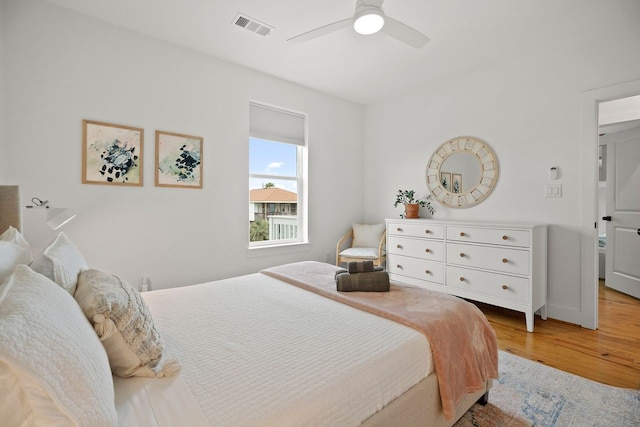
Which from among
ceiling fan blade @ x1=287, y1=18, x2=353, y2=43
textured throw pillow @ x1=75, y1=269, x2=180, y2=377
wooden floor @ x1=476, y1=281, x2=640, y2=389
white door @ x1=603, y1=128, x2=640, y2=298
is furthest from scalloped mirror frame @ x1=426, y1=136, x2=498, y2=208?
textured throw pillow @ x1=75, y1=269, x2=180, y2=377

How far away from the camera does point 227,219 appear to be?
11.3 ft

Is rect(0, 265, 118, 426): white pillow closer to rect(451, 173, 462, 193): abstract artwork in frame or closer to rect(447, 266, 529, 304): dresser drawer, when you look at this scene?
rect(447, 266, 529, 304): dresser drawer

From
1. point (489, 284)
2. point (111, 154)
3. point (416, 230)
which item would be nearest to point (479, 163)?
point (416, 230)

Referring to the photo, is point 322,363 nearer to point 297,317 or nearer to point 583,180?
point 297,317

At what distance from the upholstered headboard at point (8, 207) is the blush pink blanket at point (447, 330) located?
1.82 metres

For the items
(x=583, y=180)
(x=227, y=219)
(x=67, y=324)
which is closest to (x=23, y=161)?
(x=227, y=219)

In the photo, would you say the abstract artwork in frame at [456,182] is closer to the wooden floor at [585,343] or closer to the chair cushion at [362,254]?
the chair cushion at [362,254]

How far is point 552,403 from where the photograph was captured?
71.6 inches

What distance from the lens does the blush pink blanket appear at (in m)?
1.42

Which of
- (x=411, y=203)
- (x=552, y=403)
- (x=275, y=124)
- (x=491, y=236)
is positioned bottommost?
(x=552, y=403)

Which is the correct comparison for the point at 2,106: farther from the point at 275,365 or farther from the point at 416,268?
the point at 416,268

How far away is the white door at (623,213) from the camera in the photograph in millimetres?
3736

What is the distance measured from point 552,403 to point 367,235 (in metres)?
2.81

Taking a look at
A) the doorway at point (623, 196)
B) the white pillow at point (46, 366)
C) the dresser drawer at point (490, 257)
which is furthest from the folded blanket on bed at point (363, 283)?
the doorway at point (623, 196)
